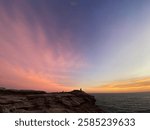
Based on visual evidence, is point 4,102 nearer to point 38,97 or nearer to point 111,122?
point 38,97

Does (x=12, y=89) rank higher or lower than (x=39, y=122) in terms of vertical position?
higher

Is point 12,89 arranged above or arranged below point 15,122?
above

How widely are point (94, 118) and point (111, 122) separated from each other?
700mm

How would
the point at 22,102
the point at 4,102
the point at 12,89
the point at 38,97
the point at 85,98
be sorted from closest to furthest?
the point at 4,102 < the point at 22,102 < the point at 38,97 < the point at 12,89 < the point at 85,98

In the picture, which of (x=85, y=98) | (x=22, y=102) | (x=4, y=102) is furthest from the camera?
(x=85, y=98)

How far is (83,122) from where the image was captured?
33.7ft

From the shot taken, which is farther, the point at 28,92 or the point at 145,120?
the point at 28,92

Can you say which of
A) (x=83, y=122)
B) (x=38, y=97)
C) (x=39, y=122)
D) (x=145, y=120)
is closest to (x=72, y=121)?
(x=83, y=122)

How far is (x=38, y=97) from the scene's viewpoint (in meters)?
34.6

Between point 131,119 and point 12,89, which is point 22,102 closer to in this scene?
point 12,89

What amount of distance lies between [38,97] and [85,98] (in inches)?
708

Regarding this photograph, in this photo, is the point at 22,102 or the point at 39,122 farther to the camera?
the point at 22,102

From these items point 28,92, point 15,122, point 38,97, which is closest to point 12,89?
point 28,92

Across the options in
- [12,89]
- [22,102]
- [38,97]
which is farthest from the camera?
[12,89]
